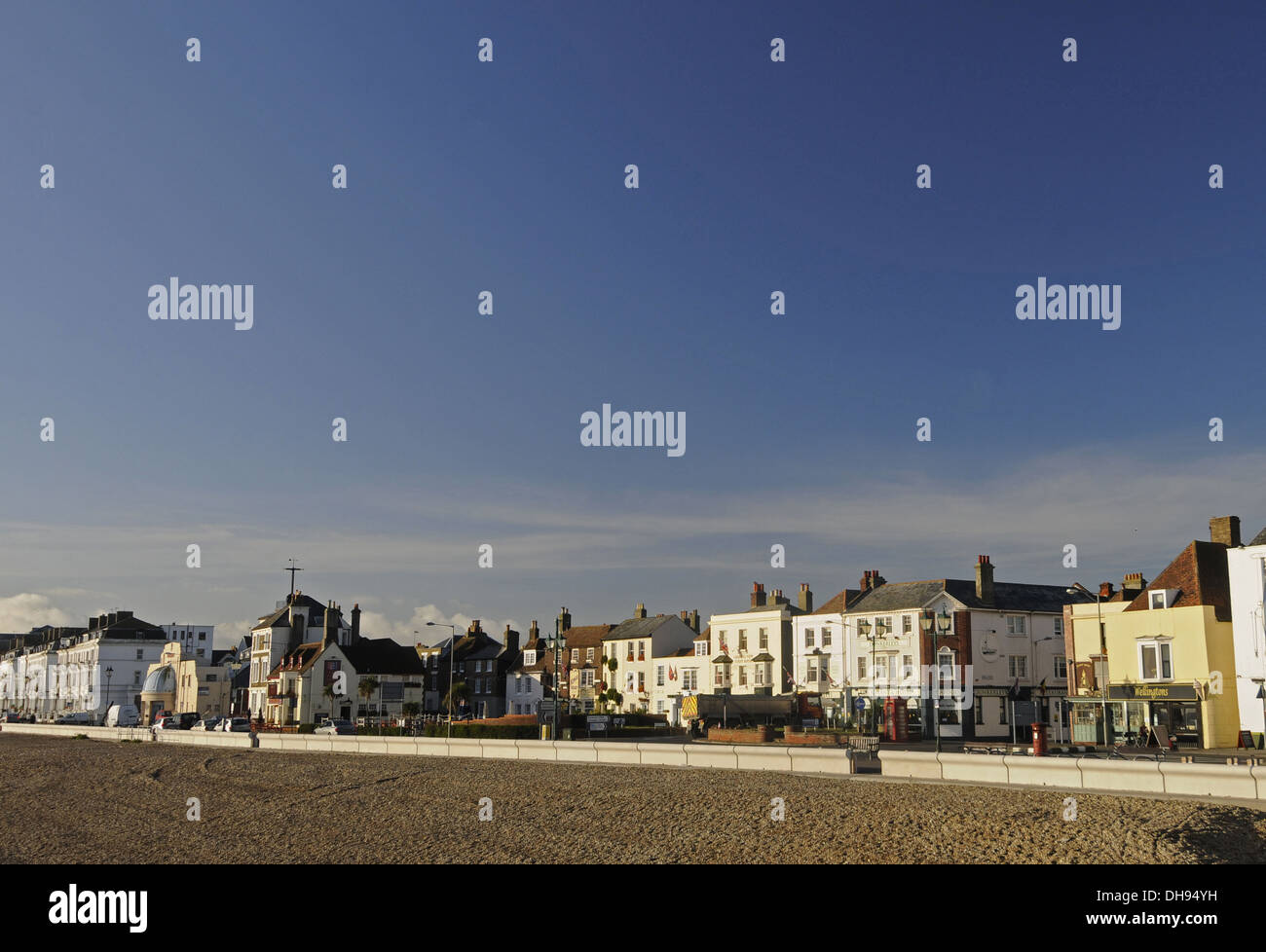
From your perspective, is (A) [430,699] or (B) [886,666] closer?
(B) [886,666]

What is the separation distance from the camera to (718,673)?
7769 centimetres

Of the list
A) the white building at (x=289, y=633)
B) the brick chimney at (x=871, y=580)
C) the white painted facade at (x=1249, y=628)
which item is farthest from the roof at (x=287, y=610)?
the white painted facade at (x=1249, y=628)

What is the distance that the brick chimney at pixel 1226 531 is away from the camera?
5066cm

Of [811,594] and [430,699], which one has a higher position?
[811,594]

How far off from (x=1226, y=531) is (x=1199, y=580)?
3631 millimetres

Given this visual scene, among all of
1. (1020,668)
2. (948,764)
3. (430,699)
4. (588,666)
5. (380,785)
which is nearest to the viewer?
(948,764)

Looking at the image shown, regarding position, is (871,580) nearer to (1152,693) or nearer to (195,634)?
(1152,693)

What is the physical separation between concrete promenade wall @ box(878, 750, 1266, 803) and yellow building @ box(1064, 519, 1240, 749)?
20358 millimetres

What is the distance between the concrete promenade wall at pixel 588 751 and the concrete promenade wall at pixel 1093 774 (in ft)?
8.23

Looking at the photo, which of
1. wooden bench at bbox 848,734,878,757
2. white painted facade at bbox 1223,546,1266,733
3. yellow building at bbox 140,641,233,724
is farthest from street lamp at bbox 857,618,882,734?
yellow building at bbox 140,641,233,724
